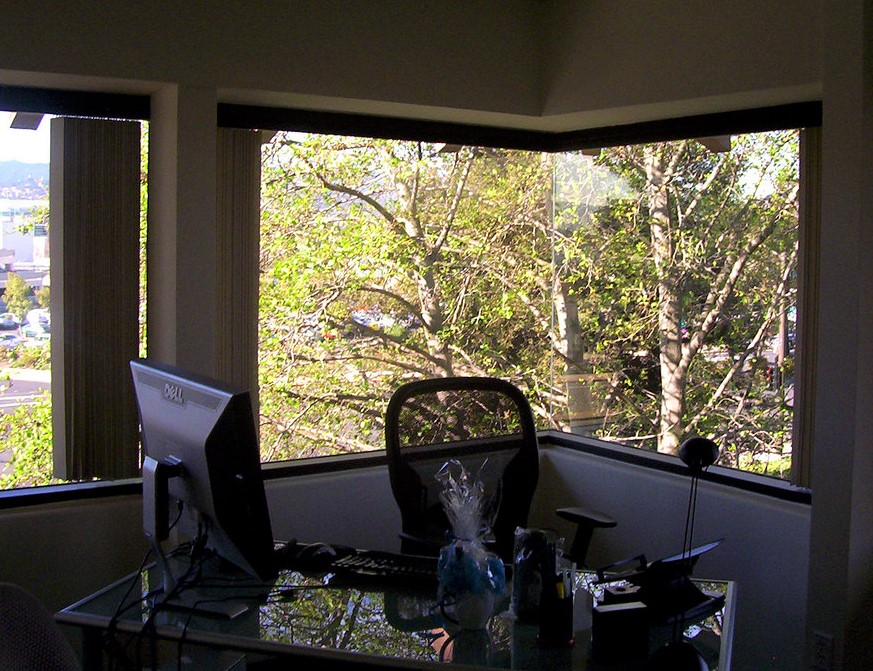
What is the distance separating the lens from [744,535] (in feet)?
11.9

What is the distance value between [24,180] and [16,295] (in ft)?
1.49

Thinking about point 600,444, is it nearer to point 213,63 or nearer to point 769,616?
point 769,616

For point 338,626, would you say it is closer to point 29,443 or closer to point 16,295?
point 29,443

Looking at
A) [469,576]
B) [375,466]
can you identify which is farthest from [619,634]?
[375,466]

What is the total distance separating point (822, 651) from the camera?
314 cm

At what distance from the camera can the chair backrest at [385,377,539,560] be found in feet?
10.4

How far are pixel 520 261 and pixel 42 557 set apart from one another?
3.09 m

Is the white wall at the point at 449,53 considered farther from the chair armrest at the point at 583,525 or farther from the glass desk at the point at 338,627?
the glass desk at the point at 338,627

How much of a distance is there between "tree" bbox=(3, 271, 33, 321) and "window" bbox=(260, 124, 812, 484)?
58.4 inches

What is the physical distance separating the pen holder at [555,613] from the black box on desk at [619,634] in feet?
0.20

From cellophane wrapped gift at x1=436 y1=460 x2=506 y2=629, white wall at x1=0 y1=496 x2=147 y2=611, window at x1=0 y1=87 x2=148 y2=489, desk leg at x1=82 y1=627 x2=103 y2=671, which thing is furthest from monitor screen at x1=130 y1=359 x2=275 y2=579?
window at x1=0 y1=87 x2=148 y2=489

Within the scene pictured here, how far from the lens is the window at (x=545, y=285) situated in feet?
13.0

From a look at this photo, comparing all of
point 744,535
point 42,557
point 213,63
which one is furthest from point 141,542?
point 744,535

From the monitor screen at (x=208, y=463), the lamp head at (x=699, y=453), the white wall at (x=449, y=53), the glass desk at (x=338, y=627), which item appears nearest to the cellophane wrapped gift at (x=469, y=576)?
the glass desk at (x=338, y=627)
